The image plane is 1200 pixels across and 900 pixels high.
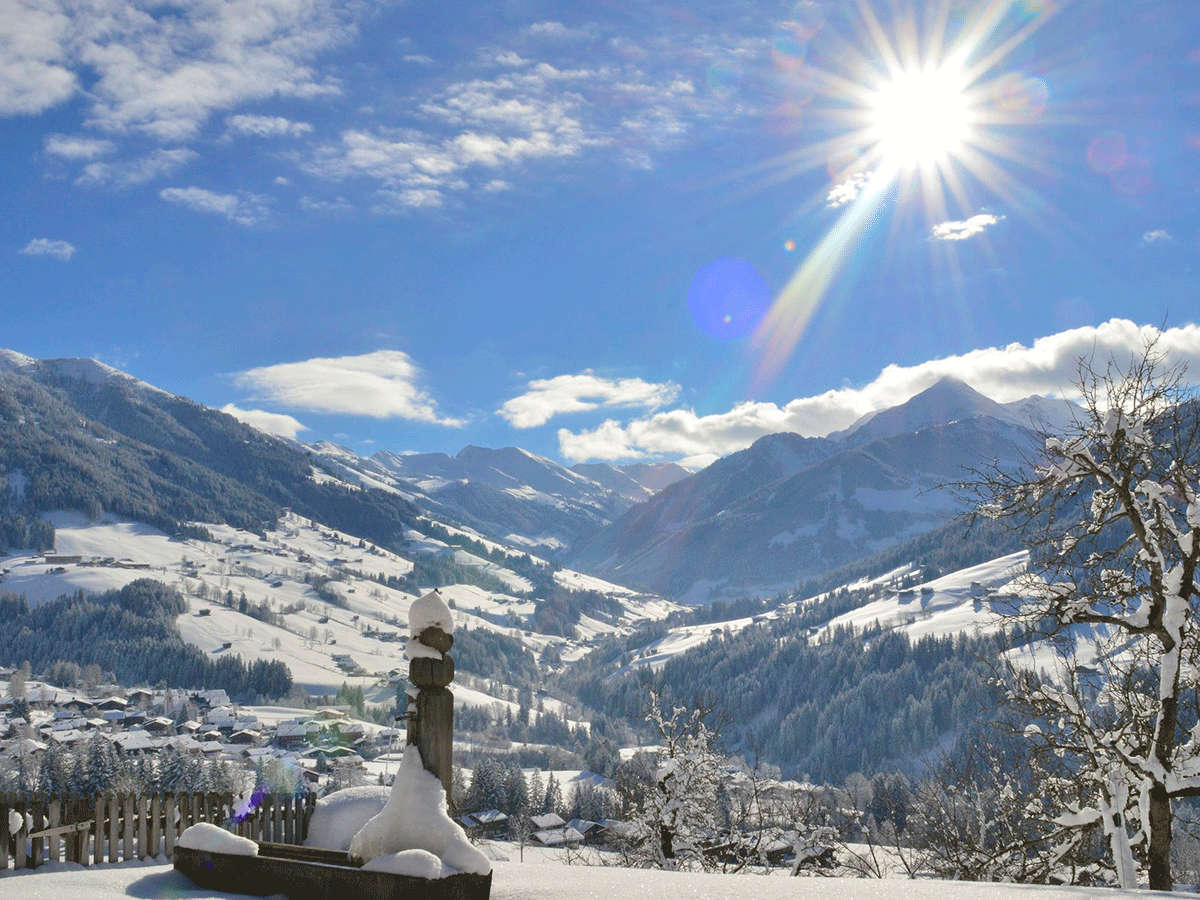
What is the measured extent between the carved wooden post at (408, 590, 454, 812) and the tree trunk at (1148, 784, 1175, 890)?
9.26m

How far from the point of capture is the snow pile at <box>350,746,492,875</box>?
8.39 m

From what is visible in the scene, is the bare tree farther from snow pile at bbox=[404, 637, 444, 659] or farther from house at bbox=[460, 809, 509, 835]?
house at bbox=[460, 809, 509, 835]

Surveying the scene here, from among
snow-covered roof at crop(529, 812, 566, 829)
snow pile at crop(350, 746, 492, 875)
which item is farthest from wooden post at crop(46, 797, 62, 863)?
snow-covered roof at crop(529, 812, 566, 829)

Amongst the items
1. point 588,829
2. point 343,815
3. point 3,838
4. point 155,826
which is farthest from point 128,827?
point 588,829

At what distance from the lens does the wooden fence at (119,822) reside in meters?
12.7

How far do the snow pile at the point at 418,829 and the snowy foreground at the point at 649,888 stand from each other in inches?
34.7

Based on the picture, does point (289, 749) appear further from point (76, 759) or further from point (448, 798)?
point (448, 798)

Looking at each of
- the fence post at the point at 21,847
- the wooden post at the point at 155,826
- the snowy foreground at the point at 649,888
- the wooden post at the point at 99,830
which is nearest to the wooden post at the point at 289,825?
the wooden post at the point at 155,826

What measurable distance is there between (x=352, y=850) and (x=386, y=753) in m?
161

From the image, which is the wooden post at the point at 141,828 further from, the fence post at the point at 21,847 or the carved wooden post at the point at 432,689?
the carved wooden post at the point at 432,689

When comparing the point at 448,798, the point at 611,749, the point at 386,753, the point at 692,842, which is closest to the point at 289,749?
the point at 386,753

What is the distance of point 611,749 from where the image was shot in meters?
166

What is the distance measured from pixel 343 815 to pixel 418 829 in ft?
12.0

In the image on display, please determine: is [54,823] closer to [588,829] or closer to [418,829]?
[418,829]
